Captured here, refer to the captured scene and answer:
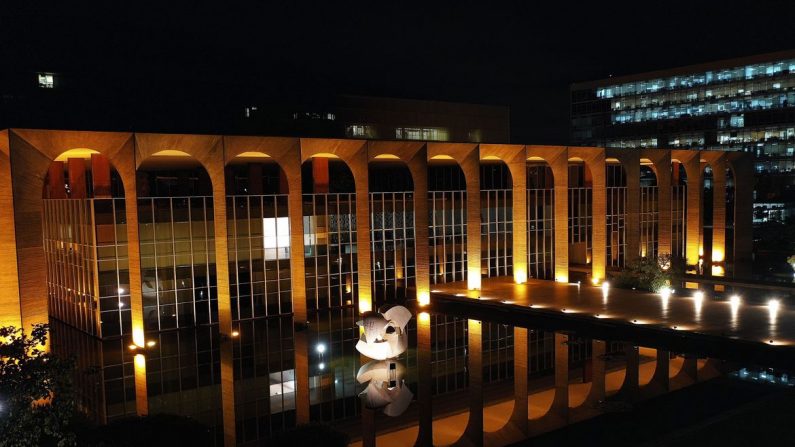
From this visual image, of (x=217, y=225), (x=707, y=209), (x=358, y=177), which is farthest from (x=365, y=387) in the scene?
(x=707, y=209)

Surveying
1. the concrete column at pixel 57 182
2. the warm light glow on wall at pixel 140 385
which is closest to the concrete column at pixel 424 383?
the warm light glow on wall at pixel 140 385

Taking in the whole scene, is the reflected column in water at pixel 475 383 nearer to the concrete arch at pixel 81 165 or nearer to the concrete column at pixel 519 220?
the concrete column at pixel 519 220

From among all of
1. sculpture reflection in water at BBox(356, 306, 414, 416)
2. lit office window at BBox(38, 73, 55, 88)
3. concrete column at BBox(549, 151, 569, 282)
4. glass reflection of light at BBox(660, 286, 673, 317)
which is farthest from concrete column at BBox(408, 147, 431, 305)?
lit office window at BBox(38, 73, 55, 88)

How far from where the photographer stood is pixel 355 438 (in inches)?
525

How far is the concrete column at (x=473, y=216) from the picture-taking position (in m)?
31.3

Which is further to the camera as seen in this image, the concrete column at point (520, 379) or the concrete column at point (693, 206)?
the concrete column at point (693, 206)

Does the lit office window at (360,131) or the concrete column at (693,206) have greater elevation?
the lit office window at (360,131)

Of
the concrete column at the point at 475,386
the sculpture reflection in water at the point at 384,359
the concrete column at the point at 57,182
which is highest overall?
the concrete column at the point at 57,182

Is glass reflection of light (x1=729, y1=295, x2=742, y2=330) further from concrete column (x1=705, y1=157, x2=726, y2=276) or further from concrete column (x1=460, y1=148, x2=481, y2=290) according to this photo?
concrete column (x1=705, y1=157, x2=726, y2=276)

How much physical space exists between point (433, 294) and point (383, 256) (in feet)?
12.2

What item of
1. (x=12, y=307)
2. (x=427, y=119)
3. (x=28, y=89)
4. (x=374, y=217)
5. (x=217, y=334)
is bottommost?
(x=217, y=334)

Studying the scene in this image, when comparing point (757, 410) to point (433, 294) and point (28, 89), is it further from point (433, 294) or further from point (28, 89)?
point (28, 89)

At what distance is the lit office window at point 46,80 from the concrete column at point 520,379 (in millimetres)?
44415

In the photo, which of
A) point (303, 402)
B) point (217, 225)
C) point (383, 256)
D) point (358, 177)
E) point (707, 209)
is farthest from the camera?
point (707, 209)
